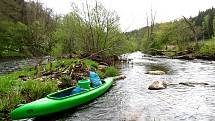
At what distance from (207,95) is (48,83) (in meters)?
7.40

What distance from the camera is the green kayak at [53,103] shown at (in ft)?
29.1

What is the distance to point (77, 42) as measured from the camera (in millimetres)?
31875

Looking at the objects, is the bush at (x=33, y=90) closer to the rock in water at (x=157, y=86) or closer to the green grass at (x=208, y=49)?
the rock in water at (x=157, y=86)

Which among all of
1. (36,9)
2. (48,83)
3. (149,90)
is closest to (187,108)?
(149,90)

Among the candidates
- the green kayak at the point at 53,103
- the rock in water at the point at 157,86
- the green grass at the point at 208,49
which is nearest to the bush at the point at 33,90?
the green kayak at the point at 53,103

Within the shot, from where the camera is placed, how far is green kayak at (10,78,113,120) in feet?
29.1

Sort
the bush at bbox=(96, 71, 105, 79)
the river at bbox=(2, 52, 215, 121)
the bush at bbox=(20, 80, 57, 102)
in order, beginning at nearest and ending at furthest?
the river at bbox=(2, 52, 215, 121) < the bush at bbox=(20, 80, 57, 102) < the bush at bbox=(96, 71, 105, 79)

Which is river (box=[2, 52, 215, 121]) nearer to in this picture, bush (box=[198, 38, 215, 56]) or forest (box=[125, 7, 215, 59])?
forest (box=[125, 7, 215, 59])

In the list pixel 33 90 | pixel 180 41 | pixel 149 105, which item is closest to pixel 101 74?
pixel 149 105

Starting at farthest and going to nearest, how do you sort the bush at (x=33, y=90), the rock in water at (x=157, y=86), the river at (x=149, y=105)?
the rock in water at (x=157, y=86) < the bush at (x=33, y=90) < the river at (x=149, y=105)

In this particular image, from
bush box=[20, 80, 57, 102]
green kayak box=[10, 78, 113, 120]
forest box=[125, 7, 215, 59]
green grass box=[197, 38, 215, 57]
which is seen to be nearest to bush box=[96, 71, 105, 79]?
green kayak box=[10, 78, 113, 120]

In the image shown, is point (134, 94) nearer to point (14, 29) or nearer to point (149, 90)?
point (149, 90)

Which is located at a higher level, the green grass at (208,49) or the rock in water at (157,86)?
the green grass at (208,49)

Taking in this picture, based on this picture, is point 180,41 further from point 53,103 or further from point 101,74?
point 53,103
